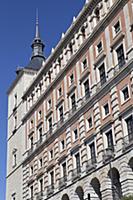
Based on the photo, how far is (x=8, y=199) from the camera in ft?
191

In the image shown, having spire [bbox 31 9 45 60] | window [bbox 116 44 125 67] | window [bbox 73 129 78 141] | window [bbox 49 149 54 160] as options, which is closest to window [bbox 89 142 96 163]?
window [bbox 73 129 78 141]

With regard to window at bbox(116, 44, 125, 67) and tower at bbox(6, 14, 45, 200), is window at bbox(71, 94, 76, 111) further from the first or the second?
tower at bbox(6, 14, 45, 200)

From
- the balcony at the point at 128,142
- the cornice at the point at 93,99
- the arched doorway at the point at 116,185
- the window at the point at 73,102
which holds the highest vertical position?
the window at the point at 73,102

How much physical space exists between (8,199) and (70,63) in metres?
23.9

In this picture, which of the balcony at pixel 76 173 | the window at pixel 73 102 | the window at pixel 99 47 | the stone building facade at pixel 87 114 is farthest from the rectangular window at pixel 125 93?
the window at pixel 73 102

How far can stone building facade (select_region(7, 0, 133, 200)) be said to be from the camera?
33625 millimetres

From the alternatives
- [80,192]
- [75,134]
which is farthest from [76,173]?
Result: [75,134]

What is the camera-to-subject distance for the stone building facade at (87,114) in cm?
3362

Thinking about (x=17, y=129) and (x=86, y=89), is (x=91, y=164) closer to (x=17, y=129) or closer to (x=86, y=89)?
(x=86, y=89)

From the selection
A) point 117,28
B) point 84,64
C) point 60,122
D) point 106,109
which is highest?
point 117,28

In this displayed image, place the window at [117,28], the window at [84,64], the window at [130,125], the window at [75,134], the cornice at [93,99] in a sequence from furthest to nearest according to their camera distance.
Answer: the window at [84,64] → the window at [75,134] → the window at [117,28] → the cornice at [93,99] → the window at [130,125]

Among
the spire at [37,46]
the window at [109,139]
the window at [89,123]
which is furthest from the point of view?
the spire at [37,46]

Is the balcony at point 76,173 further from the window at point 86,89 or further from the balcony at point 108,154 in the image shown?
the window at point 86,89

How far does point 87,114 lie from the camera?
128 feet
